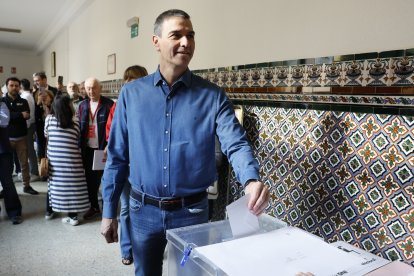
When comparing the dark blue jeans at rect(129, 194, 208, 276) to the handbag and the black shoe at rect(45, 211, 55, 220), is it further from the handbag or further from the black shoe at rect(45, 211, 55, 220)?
the black shoe at rect(45, 211, 55, 220)

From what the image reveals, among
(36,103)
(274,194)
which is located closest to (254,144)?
(274,194)

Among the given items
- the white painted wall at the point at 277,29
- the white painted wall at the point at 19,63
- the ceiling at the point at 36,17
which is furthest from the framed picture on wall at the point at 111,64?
the white painted wall at the point at 19,63

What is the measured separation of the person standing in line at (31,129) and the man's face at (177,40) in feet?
12.0

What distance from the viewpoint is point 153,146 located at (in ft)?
4.28

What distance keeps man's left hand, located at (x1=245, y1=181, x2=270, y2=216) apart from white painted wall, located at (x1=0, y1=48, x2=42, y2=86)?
13392 millimetres

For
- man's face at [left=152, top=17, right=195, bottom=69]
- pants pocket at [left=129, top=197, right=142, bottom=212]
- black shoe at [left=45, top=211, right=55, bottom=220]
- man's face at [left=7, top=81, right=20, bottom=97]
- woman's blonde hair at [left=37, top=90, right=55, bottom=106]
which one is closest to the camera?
man's face at [left=152, top=17, right=195, bottom=69]

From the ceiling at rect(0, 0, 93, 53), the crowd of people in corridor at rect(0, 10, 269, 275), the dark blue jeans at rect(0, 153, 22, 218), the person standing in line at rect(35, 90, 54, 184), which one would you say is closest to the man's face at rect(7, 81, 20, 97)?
the person standing in line at rect(35, 90, 54, 184)

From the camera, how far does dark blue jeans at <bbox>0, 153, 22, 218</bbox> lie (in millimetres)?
3102

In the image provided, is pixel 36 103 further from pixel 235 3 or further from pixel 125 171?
pixel 125 171

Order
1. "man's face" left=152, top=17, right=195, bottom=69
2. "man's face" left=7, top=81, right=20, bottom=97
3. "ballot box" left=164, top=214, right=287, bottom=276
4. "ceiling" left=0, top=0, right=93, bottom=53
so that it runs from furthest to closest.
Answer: "ceiling" left=0, top=0, right=93, bottom=53 < "man's face" left=7, top=81, right=20, bottom=97 < "man's face" left=152, top=17, right=195, bottom=69 < "ballot box" left=164, top=214, right=287, bottom=276

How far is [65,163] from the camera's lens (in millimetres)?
3053

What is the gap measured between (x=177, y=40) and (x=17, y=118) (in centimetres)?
325

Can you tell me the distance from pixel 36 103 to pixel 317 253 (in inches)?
178

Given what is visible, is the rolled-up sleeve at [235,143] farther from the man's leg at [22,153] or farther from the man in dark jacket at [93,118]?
the man's leg at [22,153]
